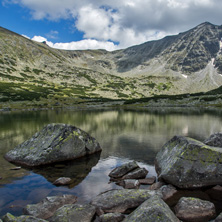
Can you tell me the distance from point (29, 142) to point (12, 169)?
5256mm

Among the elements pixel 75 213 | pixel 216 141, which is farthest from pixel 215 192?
pixel 75 213

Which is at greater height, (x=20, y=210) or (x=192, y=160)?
(x=192, y=160)

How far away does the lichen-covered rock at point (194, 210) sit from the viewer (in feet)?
41.8

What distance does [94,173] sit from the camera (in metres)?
22.0

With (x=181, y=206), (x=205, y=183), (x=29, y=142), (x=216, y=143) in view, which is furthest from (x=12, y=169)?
(x=216, y=143)

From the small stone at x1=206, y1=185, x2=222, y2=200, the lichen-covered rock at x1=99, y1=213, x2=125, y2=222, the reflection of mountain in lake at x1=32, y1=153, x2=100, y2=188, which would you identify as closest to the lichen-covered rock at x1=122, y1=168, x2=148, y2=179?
the reflection of mountain in lake at x1=32, y1=153, x2=100, y2=188

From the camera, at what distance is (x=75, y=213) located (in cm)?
1265

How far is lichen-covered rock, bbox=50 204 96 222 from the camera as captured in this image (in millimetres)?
12305

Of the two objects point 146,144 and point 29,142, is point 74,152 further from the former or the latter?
point 146,144

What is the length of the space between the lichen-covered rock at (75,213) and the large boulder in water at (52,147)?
12.5 metres

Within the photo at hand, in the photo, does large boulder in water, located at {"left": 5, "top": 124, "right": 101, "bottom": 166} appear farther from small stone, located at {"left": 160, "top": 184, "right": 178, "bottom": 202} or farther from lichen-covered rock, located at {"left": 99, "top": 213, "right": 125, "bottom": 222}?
lichen-covered rock, located at {"left": 99, "top": 213, "right": 125, "bottom": 222}

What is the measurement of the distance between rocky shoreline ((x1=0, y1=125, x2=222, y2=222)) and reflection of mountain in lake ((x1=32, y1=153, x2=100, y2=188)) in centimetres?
192

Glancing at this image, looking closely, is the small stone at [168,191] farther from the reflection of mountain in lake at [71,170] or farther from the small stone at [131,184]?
the reflection of mountain in lake at [71,170]

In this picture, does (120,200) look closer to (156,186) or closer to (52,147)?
(156,186)
